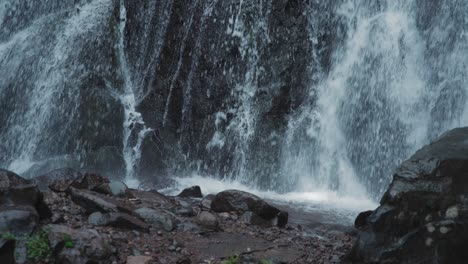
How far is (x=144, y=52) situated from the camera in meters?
16.8

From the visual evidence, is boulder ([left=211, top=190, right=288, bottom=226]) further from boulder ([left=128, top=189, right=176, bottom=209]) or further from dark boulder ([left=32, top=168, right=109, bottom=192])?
dark boulder ([left=32, top=168, right=109, bottom=192])

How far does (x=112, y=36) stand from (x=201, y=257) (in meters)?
11.7

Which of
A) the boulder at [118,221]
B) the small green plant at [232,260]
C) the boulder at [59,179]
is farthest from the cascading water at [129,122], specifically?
the small green plant at [232,260]

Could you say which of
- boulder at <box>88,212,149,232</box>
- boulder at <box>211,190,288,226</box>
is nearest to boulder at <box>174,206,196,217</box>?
boulder at <box>211,190,288,226</box>

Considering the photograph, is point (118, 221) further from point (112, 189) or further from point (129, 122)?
point (129, 122)

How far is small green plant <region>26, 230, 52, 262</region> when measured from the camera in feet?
18.7

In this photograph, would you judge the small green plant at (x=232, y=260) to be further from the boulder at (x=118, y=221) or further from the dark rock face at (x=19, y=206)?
the dark rock face at (x=19, y=206)

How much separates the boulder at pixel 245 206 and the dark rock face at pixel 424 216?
→ 2651 millimetres

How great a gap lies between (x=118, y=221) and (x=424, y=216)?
12.1ft

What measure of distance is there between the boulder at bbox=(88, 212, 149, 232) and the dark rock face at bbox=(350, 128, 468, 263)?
2706mm

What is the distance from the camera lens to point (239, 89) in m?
16.0

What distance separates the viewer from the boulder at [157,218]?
24.2ft

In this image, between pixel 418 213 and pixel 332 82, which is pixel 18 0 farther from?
pixel 418 213

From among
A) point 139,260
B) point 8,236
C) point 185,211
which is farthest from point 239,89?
point 8,236
